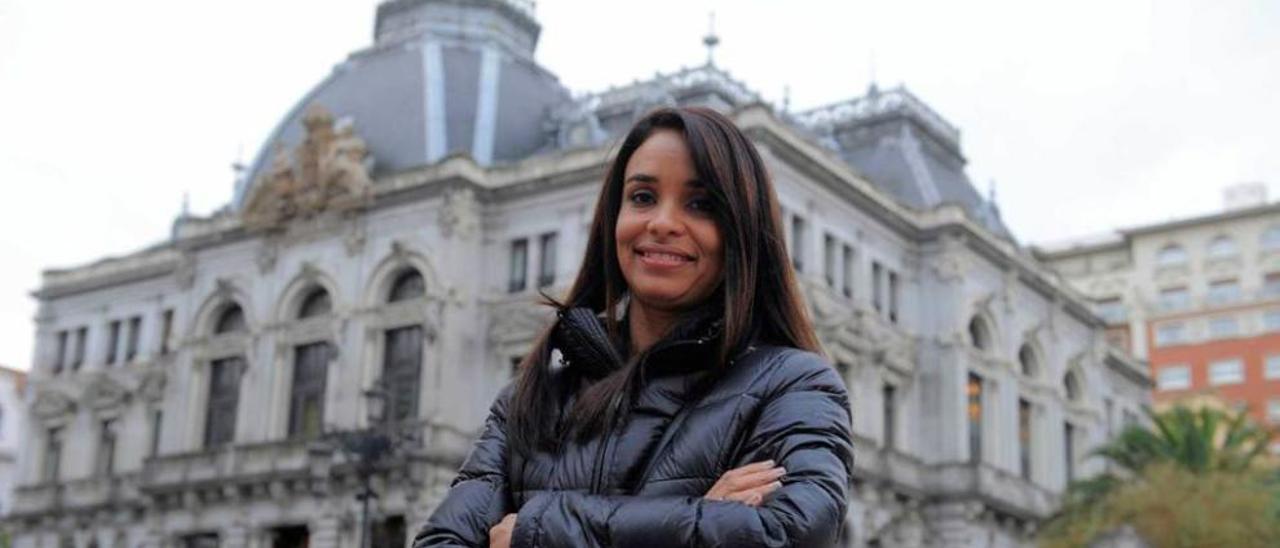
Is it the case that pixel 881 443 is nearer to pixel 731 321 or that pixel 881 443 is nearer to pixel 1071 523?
pixel 1071 523

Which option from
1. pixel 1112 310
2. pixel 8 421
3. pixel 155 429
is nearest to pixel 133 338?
pixel 155 429

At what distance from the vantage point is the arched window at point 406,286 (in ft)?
144

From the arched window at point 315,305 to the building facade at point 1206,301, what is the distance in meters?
44.8

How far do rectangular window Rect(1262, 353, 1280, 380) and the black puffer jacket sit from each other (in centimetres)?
8069

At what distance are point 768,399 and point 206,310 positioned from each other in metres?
47.2

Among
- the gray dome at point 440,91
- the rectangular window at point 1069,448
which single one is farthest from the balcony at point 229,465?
the rectangular window at point 1069,448

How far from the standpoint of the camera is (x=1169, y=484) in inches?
1533

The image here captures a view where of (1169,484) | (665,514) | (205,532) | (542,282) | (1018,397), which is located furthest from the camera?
(1018,397)

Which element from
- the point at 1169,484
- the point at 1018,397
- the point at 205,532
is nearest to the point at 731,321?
the point at 1169,484

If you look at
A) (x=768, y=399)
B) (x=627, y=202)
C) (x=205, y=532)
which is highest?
(x=205, y=532)

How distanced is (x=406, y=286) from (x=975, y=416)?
16387mm

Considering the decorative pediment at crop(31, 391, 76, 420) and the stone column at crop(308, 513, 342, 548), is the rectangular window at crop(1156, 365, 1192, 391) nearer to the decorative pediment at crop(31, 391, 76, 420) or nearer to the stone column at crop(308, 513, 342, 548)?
the stone column at crop(308, 513, 342, 548)

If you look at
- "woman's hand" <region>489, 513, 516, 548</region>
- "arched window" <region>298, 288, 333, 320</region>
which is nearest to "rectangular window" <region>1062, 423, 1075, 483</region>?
"arched window" <region>298, 288, 333, 320</region>

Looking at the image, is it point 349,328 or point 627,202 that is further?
point 349,328
